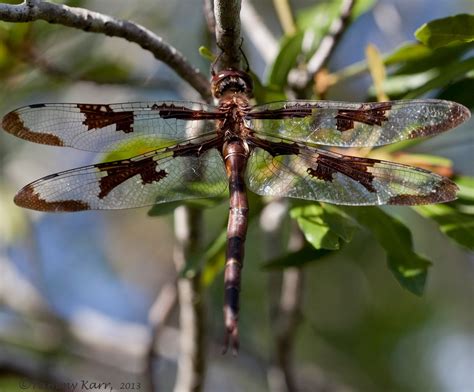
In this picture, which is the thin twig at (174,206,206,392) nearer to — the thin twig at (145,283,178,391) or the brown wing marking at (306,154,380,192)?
the thin twig at (145,283,178,391)

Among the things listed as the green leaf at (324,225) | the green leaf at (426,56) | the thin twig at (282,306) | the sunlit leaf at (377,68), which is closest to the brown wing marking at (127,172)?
the green leaf at (324,225)

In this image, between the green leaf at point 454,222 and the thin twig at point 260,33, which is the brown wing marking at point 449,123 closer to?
the green leaf at point 454,222

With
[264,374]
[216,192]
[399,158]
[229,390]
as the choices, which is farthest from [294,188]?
[229,390]

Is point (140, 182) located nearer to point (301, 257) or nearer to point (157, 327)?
point (301, 257)

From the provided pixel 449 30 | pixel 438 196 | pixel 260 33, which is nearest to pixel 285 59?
pixel 449 30

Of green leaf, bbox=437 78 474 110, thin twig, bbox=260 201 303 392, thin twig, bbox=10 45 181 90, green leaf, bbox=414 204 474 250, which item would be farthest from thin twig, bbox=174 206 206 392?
green leaf, bbox=437 78 474 110

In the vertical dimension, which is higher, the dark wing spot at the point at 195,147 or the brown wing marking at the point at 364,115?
the brown wing marking at the point at 364,115
